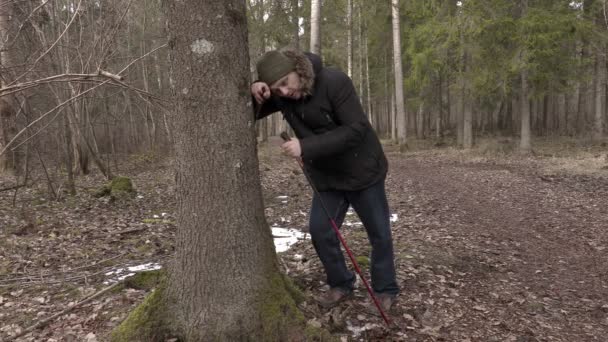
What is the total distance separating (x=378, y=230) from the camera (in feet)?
11.7

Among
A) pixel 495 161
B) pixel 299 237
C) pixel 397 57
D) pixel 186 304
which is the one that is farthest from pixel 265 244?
pixel 397 57

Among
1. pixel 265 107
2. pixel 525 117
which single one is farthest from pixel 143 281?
pixel 525 117

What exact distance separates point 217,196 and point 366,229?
1.37 meters

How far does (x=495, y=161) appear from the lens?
15836 mm

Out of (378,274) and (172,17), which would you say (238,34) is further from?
(378,274)

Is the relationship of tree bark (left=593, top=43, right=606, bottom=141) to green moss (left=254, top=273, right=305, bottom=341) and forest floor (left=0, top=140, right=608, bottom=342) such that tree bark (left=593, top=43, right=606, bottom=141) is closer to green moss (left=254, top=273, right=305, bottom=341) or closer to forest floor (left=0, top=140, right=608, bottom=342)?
forest floor (left=0, top=140, right=608, bottom=342)

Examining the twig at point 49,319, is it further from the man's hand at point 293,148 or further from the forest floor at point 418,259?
the man's hand at point 293,148

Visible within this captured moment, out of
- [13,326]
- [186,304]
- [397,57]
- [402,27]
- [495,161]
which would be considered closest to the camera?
[186,304]

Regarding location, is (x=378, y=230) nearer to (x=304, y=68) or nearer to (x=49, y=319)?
(x=304, y=68)

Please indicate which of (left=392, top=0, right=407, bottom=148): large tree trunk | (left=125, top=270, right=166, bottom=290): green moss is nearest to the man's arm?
(left=125, top=270, right=166, bottom=290): green moss

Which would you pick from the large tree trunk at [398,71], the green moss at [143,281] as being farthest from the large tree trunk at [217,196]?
the large tree trunk at [398,71]

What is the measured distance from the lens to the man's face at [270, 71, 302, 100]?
3.10 metres

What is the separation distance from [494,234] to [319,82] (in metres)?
4.57

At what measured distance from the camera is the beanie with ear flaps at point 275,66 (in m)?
3.08
